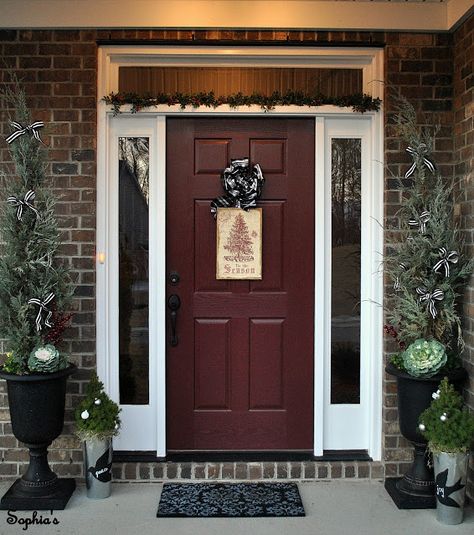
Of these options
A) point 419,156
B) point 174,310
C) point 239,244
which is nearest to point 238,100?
point 239,244

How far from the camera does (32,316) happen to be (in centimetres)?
376

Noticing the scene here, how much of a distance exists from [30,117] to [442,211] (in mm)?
2526

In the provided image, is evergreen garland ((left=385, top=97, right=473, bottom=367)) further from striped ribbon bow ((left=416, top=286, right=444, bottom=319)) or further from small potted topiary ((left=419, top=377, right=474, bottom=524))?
small potted topiary ((left=419, top=377, right=474, bottom=524))

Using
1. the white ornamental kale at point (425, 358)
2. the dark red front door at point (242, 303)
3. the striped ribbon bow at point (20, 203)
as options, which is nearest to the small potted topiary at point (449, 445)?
the white ornamental kale at point (425, 358)

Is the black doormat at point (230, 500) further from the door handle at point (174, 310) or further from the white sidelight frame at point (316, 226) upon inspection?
the door handle at point (174, 310)

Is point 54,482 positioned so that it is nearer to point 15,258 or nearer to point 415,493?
point 15,258

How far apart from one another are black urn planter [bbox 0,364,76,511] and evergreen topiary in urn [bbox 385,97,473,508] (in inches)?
75.7

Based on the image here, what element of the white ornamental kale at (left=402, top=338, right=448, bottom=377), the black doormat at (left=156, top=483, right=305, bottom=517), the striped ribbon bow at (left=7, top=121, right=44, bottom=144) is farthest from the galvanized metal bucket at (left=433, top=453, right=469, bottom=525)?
the striped ribbon bow at (left=7, top=121, right=44, bottom=144)

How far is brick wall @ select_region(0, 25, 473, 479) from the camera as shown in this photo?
13.4ft

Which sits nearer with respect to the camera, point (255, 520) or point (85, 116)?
point (255, 520)

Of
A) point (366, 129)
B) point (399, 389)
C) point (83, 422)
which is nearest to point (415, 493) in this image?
point (399, 389)

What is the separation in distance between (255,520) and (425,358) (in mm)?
1297

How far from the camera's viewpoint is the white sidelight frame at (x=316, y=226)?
4.15 m

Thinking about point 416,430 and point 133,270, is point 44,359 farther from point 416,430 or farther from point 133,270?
point 416,430
